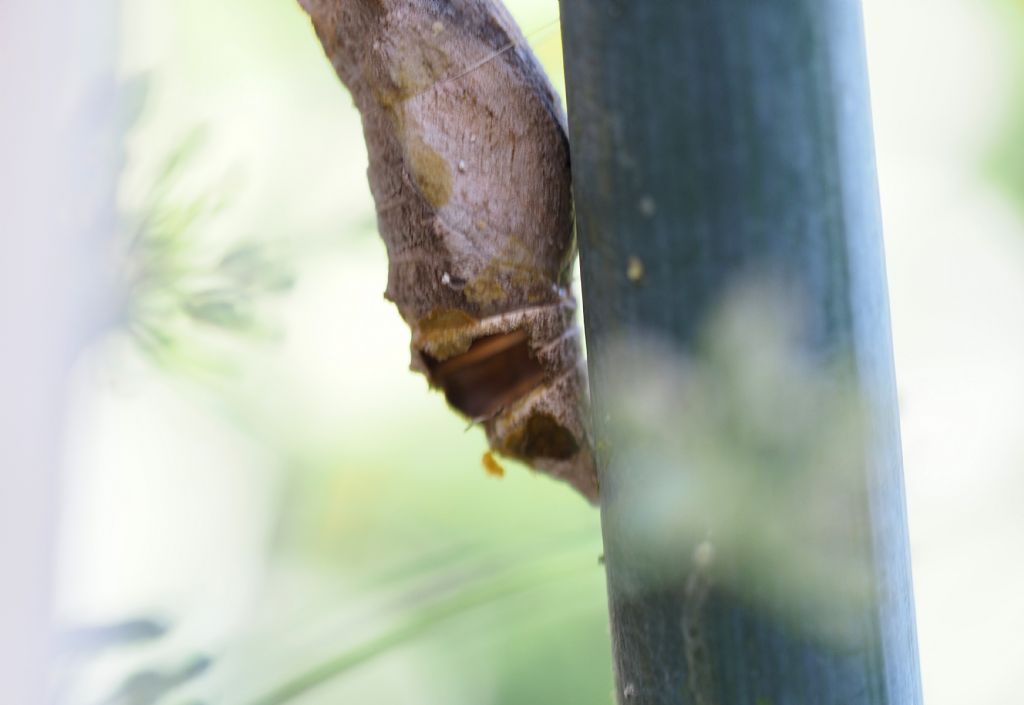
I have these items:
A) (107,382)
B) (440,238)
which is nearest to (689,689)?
(440,238)

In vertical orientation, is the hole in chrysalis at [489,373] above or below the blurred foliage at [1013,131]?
below

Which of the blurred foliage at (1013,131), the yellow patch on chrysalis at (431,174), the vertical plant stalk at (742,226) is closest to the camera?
the vertical plant stalk at (742,226)

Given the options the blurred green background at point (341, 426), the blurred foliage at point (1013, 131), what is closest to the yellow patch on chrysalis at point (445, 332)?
the blurred green background at point (341, 426)

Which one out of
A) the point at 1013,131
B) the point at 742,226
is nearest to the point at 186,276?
the point at 742,226

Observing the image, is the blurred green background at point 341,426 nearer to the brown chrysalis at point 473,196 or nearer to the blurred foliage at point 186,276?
the blurred foliage at point 186,276

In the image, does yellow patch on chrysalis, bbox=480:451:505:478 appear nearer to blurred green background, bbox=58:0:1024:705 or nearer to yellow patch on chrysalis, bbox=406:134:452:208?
yellow patch on chrysalis, bbox=406:134:452:208

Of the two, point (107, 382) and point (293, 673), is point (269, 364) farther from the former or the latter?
point (293, 673)
